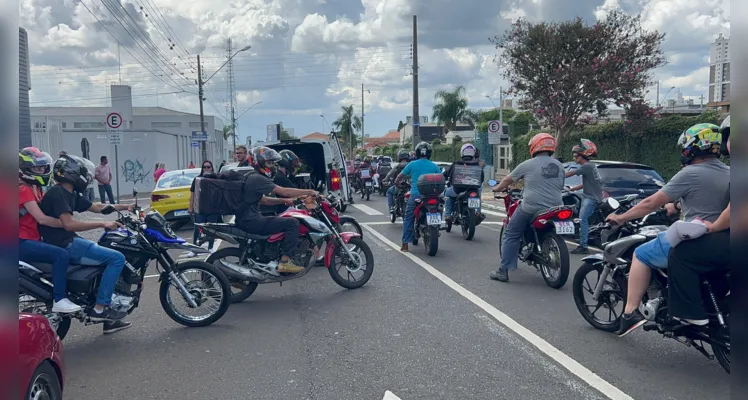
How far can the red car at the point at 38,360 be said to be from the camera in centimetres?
344

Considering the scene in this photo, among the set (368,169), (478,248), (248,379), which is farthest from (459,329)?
(368,169)

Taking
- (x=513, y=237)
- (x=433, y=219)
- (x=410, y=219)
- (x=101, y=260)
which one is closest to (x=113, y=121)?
(x=410, y=219)

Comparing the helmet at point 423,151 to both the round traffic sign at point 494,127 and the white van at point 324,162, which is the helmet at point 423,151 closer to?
the white van at point 324,162

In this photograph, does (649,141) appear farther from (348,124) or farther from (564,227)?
(348,124)

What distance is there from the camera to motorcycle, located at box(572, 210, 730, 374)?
473 cm

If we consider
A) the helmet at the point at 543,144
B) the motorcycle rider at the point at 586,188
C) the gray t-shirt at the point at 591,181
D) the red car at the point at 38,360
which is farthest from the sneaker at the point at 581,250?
the red car at the point at 38,360

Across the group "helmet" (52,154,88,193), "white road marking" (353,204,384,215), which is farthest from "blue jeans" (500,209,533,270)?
"white road marking" (353,204,384,215)

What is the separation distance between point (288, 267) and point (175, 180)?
9.12 m

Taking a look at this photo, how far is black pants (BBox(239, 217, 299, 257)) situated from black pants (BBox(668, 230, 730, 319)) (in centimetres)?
422

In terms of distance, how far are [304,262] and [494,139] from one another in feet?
52.4

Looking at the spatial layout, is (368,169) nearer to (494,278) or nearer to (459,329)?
(494,278)

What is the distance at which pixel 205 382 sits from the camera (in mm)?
5105

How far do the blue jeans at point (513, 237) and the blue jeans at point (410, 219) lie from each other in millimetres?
2518

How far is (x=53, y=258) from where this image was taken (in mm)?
5883
